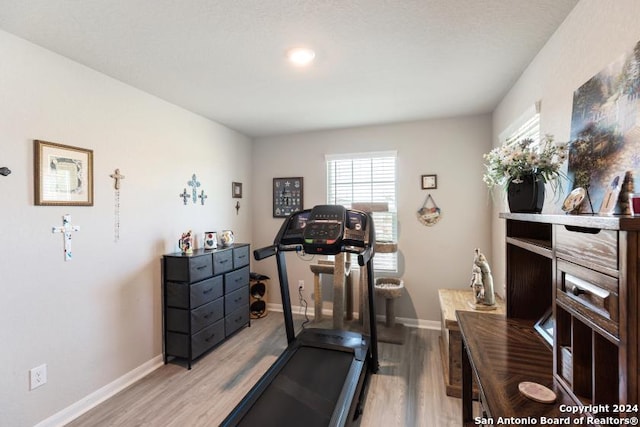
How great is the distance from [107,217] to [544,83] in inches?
134

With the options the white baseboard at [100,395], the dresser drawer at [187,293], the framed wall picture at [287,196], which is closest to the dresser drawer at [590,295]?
the dresser drawer at [187,293]

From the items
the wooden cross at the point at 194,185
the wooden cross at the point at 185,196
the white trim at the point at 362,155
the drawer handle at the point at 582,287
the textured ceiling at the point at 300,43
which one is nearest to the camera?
the drawer handle at the point at 582,287

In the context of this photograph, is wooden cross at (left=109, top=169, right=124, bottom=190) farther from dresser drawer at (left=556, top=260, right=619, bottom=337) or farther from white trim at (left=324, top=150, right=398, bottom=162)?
Result: dresser drawer at (left=556, top=260, right=619, bottom=337)

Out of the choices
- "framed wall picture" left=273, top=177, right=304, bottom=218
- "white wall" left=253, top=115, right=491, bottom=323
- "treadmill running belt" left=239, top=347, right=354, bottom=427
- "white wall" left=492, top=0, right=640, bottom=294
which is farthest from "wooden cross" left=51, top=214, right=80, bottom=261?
"white wall" left=492, top=0, right=640, bottom=294

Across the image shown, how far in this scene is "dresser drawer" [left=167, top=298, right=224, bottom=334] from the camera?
2.70 meters

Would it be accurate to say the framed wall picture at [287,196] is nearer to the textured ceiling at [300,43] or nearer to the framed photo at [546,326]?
the textured ceiling at [300,43]

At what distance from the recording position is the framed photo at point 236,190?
13.0 feet

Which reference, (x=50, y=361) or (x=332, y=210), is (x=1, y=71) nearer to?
(x=50, y=361)

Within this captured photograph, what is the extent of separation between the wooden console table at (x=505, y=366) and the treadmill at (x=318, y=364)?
784 millimetres

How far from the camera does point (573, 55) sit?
1.58 meters

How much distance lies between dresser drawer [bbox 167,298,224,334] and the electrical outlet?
0.94 meters

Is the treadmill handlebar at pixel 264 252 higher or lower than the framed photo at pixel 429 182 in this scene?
lower

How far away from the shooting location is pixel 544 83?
1933 mm

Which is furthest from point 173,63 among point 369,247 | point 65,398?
point 65,398
